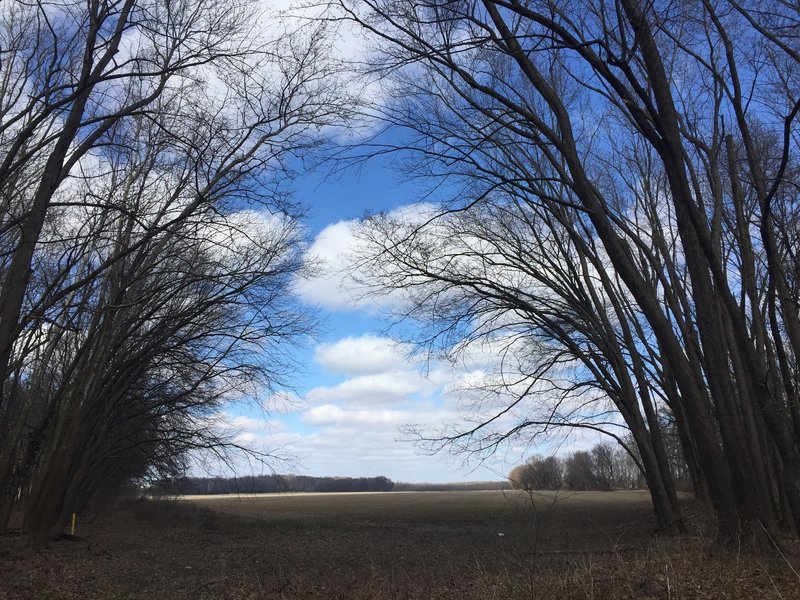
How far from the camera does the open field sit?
605 centimetres

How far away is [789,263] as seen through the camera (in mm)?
12586

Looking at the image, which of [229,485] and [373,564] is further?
[229,485]

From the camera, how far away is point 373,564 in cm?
1061

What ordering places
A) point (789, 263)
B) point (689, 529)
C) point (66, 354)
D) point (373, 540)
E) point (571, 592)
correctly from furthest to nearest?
1. point (373, 540)
2. point (66, 354)
3. point (689, 529)
4. point (789, 263)
5. point (571, 592)

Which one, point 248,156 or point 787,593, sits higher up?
point 248,156

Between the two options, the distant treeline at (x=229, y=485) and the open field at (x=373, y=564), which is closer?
the open field at (x=373, y=564)

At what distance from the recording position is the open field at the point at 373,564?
19.9 ft

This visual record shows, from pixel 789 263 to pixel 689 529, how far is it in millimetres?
7074

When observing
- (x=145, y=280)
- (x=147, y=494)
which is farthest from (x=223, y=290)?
(x=147, y=494)

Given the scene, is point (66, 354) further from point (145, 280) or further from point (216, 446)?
point (216, 446)

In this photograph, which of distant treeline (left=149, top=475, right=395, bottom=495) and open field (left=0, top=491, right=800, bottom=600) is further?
distant treeline (left=149, top=475, right=395, bottom=495)

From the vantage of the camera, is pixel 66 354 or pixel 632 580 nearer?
pixel 632 580

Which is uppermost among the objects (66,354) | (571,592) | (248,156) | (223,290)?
(248,156)

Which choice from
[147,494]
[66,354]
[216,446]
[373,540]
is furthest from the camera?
[147,494]
